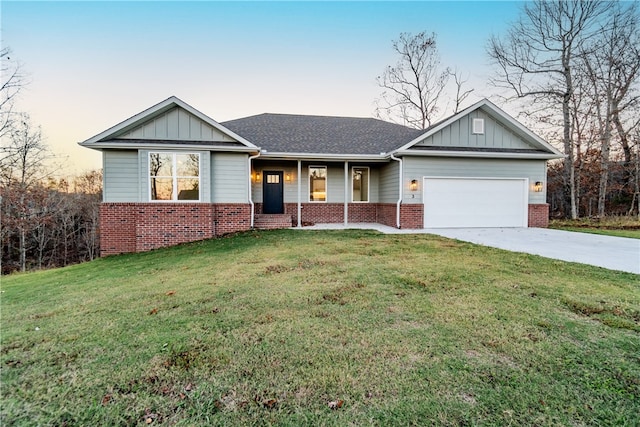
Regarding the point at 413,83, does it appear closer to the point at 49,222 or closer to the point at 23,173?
the point at 23,173

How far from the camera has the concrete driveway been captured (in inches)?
236

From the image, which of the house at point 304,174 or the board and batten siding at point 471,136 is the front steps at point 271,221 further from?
the board and batten siding at point 471,136

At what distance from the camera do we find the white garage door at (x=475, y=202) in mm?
11617

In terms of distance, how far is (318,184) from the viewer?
13.4m

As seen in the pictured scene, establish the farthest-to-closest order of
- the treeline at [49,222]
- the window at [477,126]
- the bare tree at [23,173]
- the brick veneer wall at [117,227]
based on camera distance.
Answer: the treeline at [49,222] < the bare tree at [23,173] < the window at [477,126] < the brick veneer wall at [117,227]

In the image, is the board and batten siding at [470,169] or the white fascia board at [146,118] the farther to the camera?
the board and batten siding at [470,169]

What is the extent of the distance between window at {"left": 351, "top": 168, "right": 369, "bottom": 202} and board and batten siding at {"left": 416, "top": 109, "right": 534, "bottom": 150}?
3.12m

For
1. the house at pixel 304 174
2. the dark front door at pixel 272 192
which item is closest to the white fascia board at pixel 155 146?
the house at pixel 304 174

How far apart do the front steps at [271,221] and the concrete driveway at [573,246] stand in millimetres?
5840

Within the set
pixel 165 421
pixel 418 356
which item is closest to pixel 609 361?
pixel 418 356

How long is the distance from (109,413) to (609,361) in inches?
147

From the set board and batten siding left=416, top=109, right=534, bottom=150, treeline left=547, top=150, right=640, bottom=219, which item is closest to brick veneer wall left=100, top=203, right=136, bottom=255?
board and batten siding left=416, top=109, right=534, bottom=150

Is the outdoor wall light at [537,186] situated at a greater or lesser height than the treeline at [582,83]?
lesser

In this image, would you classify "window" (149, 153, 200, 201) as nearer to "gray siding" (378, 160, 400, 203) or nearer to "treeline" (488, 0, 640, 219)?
"gray siding" (378, 160, 400, 203)
